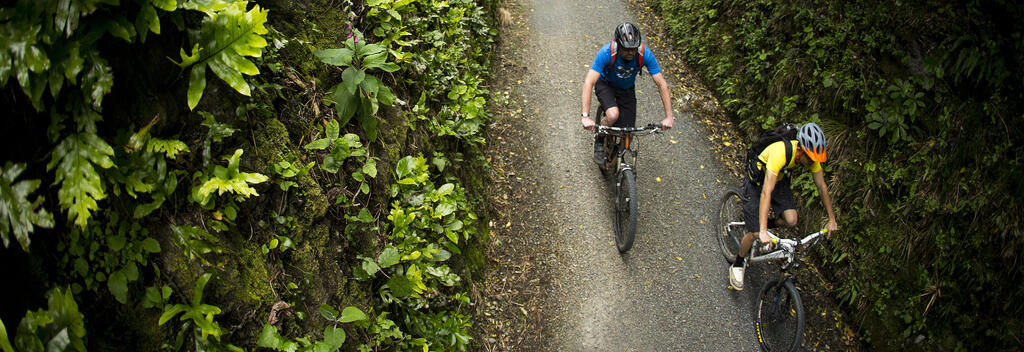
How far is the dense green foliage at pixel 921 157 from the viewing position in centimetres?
577

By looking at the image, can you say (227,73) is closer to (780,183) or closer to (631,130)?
(631,130)

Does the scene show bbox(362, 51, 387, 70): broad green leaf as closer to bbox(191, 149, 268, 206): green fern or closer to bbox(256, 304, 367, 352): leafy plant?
bbox(191, 149, 268, 206): green fern

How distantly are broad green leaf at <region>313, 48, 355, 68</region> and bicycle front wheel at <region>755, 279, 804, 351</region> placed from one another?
18.2 ft

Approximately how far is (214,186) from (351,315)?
137 centimetres

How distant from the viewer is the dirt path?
6359 mm

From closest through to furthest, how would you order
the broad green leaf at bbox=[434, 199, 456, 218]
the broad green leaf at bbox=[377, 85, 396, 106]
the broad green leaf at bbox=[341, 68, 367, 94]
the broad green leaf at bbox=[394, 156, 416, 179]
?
the broad green leaf at bbox=[341, 68, 367, 94] → the broad green leaf at bbox=[377, 85, 396, 106] → the broad green leaf at bbox=[394, 156, 416, 179] → the broad green leaf at bbox=[434, 199, 456, 218]

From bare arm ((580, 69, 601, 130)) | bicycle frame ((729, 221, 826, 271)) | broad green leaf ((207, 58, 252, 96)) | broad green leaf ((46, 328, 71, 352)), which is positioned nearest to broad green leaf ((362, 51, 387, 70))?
broad green leaf ((207, 58, 252, 96))

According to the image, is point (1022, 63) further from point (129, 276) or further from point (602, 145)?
point (129, 276)

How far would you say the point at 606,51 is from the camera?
677cm

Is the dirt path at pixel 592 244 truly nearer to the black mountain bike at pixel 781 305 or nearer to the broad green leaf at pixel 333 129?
the black mountain bike at pixel 781 305

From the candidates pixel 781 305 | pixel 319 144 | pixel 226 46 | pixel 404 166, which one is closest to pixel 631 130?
pixel 781 305

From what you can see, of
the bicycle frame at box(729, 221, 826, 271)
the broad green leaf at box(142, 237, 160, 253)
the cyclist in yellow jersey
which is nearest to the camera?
the broad green leaf at box(142, 237, 160, 253)

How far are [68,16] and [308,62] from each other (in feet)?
6.86

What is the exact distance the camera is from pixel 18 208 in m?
2.54
